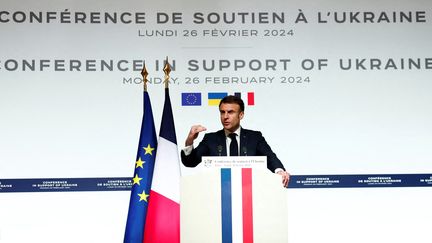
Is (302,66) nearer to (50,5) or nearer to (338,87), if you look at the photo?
(338,87)

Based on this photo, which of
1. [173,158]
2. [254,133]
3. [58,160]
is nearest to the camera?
[173,158]

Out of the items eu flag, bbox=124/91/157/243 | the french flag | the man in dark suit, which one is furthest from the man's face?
eu flag, bbox=124/91/157/243

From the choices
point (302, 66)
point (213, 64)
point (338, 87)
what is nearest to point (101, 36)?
point (213, 64)

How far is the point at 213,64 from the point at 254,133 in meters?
1.31

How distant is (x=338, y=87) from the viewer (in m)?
5.41

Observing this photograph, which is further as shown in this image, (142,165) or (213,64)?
(213,64)

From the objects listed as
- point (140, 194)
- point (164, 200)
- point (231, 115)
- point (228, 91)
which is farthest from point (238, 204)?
point (228, 91)

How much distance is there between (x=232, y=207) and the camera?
306 cm

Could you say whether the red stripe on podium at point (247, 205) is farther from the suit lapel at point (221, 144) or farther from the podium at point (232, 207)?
the suit lapel at point (221, 144)

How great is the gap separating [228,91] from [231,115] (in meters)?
1.22

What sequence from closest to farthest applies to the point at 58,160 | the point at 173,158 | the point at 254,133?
1. the point at 173,158
2. the point at 254,133
3. the point at 58,160

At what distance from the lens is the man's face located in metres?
4.13

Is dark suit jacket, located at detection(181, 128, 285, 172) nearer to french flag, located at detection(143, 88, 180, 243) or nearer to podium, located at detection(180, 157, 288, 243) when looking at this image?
french flag, located at detection(143, 88, 180, 243)

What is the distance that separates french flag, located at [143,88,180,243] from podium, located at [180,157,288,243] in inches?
28.8
